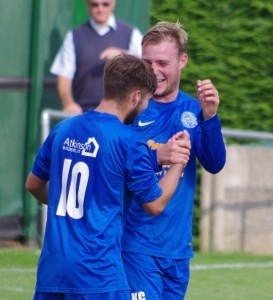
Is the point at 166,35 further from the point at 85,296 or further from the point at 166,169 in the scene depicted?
the point at 85,296

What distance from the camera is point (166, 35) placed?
19.4ft

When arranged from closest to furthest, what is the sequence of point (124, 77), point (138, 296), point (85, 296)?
point (85, 296) < point (124, 77) < point (138, 296)

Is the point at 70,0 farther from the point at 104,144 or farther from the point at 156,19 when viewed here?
the point at 104,144

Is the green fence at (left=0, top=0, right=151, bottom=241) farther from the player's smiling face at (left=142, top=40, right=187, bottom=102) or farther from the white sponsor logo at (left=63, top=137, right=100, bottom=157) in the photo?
the white sponsor logo at (left=63, top=137, right=100, bottom=157)

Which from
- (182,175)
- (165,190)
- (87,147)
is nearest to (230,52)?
(182,175)

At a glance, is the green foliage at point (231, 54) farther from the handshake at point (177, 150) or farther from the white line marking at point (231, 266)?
the handshake at point (177, 150)

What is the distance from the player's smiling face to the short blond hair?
0.03m

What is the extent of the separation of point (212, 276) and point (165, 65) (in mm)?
3823

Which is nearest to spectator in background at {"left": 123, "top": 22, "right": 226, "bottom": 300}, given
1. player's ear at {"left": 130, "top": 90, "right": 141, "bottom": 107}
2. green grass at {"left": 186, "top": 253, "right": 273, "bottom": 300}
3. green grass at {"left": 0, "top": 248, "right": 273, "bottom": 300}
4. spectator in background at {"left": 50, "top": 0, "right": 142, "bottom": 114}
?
player's ear at {"left": 130, "top": 90, "right": 141, "bottom": 107}

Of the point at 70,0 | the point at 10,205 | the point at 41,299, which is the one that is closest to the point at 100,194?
the point at 41,299

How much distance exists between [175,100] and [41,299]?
147 centimetres

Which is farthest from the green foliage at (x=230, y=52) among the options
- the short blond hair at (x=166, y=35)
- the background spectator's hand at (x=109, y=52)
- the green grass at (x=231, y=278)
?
the short blond hair at (x=166, y=35)

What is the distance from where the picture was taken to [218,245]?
10.8 m

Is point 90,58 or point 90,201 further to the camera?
point 90,58
